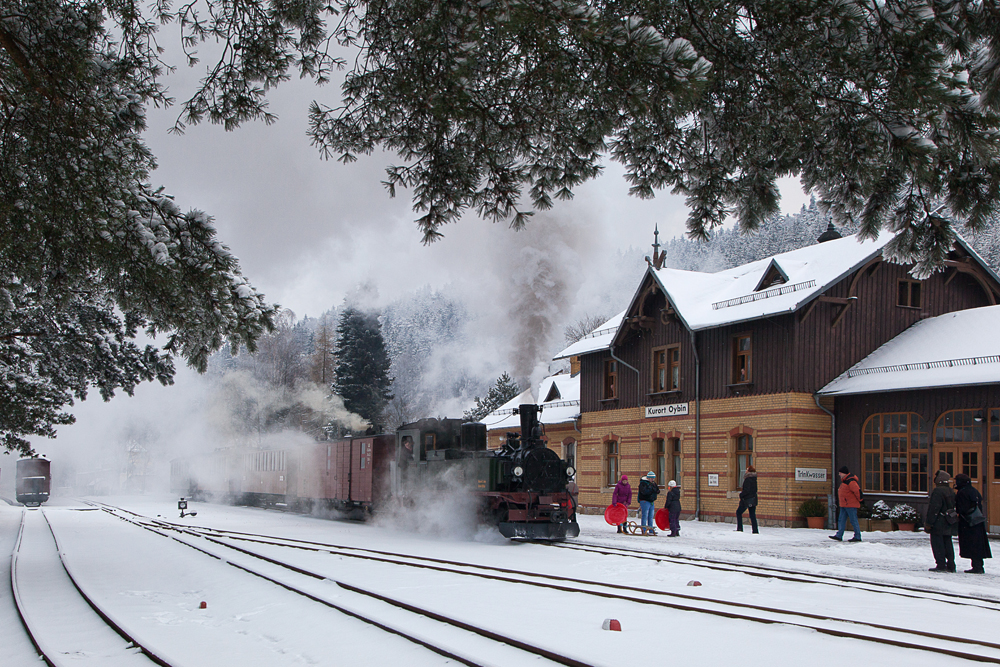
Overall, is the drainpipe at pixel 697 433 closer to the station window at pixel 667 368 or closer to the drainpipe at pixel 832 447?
the station window at pixel 667 368

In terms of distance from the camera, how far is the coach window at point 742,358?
76.6 ft

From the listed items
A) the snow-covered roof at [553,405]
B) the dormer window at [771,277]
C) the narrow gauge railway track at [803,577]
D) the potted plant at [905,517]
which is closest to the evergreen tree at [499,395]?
the snow-covered roof at [553,405]

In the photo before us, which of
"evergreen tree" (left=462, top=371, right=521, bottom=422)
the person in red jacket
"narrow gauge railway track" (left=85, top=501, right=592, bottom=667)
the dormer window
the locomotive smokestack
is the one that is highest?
the dormer window

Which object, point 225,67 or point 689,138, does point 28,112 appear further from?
point 689,138

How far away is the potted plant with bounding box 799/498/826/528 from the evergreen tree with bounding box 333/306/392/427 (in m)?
33.9

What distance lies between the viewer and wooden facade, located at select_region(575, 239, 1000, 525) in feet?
71.4

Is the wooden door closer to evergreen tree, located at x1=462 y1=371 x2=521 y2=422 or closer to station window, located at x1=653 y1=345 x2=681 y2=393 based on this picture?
station window, located at x1=653 y1=345 x2=681 y2=393

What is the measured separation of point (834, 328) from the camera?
22.2 m

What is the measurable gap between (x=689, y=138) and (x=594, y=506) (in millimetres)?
23590

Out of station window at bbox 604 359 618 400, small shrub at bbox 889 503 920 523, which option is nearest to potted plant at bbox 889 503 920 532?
small shrub at bbox 889 503 920 523

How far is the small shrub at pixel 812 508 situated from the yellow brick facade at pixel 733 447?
0.17 m

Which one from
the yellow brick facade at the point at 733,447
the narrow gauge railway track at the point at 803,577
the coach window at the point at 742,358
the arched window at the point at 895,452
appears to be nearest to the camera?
the narrow gauge railway track at the point at 803,577

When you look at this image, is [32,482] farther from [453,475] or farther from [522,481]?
[522,481]

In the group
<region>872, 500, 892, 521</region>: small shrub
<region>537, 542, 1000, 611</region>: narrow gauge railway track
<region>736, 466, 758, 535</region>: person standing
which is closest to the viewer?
<region>537, 542, 1000, 611</region>: narrow gauge railway track
